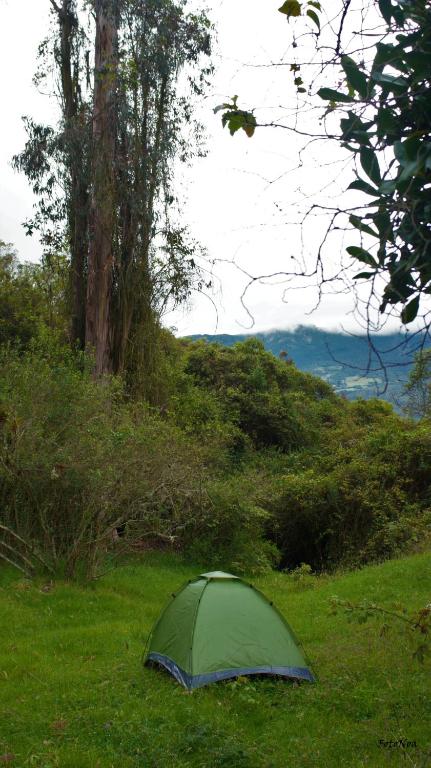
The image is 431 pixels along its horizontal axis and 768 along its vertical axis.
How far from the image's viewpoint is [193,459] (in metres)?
14.6

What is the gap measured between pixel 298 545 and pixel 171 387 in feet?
18.6

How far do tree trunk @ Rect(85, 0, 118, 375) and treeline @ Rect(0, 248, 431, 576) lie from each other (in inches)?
37.4

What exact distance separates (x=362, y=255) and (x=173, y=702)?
16.8 feet

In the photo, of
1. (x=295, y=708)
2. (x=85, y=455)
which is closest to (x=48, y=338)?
(x=85, y=455)

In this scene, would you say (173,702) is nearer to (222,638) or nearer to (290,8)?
(222,638)

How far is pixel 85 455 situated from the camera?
34.7 feet

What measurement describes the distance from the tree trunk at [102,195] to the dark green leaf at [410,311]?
1400 cm

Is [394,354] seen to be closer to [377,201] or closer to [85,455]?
[377,201]

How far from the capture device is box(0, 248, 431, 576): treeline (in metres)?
11.0

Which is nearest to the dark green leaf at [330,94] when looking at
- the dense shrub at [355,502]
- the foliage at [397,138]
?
the foliage at [397,138]

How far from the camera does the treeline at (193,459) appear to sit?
1097 cm

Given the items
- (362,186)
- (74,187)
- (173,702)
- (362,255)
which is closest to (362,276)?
(362,255)

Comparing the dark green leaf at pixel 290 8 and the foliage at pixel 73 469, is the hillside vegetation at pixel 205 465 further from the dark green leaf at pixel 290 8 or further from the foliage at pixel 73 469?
the dark green leaf at pixel 290 8

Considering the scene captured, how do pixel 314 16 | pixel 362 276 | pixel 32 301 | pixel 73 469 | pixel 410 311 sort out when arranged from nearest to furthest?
1. pixel 362 276
2. pixel 410 311
3. pixel 314 16
4. pixel 73 469
5. pixel 32 301
